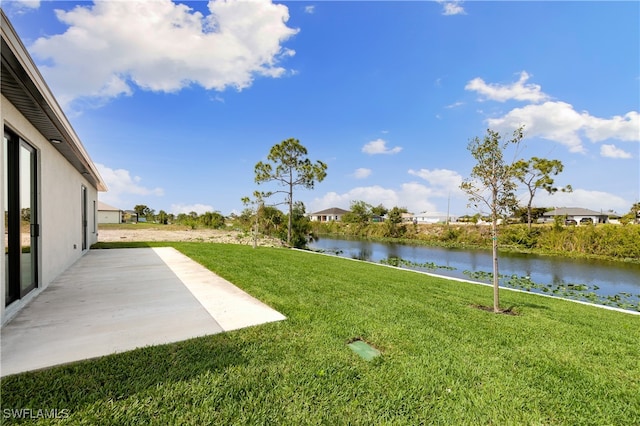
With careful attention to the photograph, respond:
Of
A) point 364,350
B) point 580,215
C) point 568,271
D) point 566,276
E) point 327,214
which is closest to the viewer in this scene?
point 364,350

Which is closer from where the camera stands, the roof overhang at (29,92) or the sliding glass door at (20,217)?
the roof overhang at (29,92)

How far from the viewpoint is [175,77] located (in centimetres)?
984

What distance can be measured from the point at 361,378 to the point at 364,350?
0.48 meters

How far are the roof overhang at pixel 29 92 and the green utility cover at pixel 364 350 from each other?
138 inches

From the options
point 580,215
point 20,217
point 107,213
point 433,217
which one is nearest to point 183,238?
point 20,217

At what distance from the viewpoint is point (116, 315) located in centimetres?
314

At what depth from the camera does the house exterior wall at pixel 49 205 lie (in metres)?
3.09

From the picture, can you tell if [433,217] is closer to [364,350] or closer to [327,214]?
[327,214]

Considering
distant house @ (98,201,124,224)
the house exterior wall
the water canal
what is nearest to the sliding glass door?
the house exterior wall

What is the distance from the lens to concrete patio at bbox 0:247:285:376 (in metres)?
2.31

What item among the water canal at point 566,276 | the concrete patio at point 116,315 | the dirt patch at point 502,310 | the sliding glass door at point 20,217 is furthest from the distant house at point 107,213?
the dirt patch at point 502,310

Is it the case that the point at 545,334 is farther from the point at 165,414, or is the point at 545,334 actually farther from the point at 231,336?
the point at 165,414

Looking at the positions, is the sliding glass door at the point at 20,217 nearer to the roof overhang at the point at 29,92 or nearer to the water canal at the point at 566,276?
the roof overhang at the point at 29,92

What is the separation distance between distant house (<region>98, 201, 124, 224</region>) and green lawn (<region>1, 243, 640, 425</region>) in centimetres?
3985
